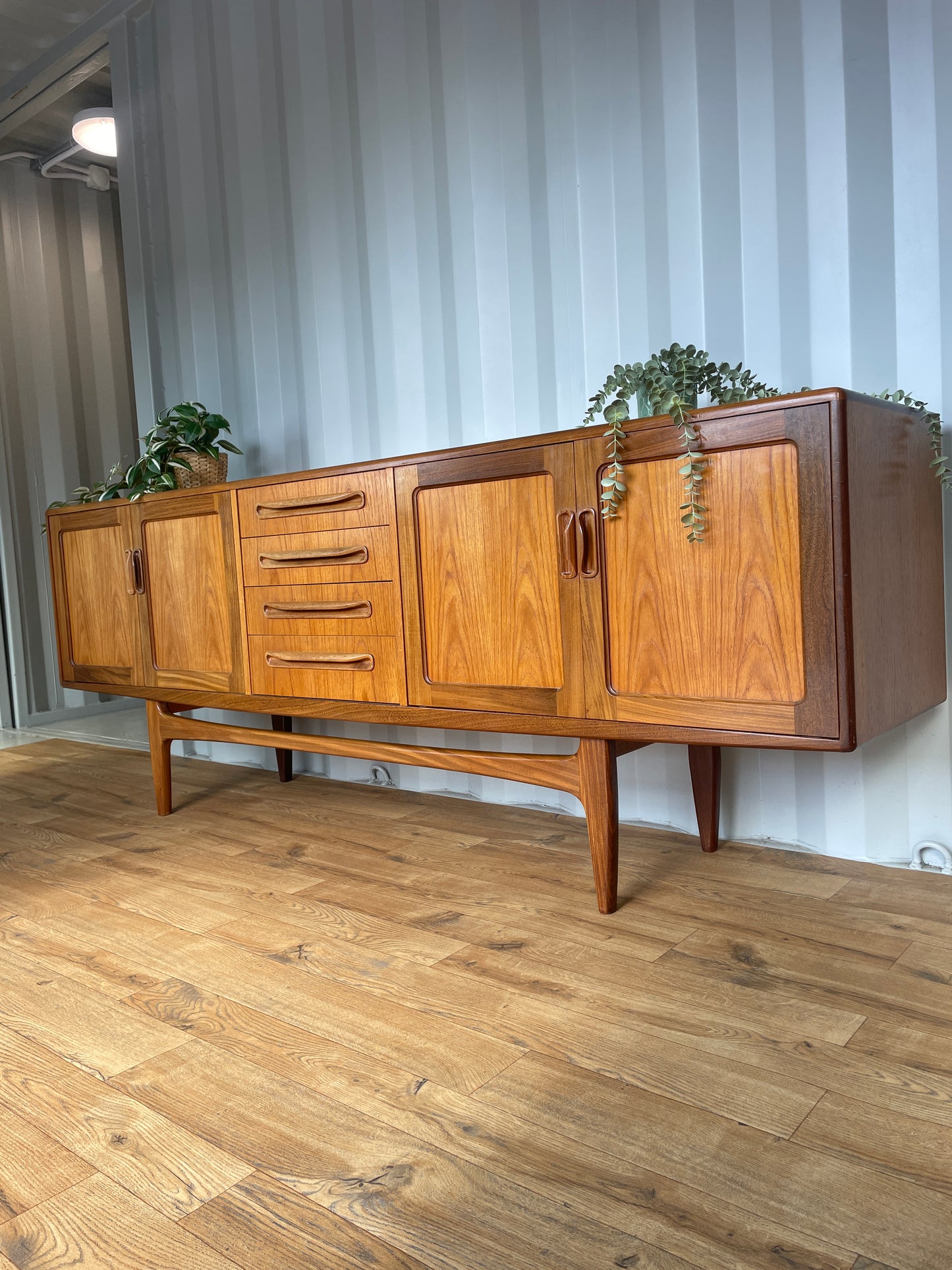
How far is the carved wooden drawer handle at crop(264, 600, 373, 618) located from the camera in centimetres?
185

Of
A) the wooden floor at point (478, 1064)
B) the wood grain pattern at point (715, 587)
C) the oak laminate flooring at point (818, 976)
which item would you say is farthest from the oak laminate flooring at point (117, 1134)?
the wood grain pattern at point (715, 587)

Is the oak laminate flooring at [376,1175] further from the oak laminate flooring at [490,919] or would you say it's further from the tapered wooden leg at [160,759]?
the tapered wooden leg at [160,759]

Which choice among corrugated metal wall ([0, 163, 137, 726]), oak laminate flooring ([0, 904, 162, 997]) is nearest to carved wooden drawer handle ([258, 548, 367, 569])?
oak laminate flooring ([0, 904, 162, 997])

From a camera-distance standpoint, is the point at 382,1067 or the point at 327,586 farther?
the point at 327,586

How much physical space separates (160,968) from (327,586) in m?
0.79

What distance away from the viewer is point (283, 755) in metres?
2.68

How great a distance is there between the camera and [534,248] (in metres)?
2.09

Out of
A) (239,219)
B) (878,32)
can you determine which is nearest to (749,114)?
(878,32)

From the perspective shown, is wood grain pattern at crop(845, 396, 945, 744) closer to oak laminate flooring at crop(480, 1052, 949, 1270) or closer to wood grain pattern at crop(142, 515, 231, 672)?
oak laminate flooring at crop(480, 1052, 949, 1270)

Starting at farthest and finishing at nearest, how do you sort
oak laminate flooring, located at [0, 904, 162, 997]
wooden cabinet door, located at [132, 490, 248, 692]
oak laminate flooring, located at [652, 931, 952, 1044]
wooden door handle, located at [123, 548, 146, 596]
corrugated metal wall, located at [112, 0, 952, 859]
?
wooden door handle, located at [123, 548, 146, 596] → wooden cabinet door, located at [132, 490, 248, 692] → corrugated metal wall, located at [112, 0, 952, 859] → oak laminate flooring, located at [0, 904, 162, 997] → oak laminate flooring, located at [652, 931, 952, 1044]

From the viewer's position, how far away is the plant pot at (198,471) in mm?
2387

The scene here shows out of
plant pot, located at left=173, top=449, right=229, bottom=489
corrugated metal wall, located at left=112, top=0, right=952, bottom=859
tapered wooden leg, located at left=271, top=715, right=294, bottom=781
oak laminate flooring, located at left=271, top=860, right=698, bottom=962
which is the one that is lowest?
oak laminate flooring, located at left=271, top=860, right=698, bottom=962

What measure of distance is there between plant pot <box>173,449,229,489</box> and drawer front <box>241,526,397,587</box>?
1.44ft

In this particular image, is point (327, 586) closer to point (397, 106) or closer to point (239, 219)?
point (397, 106)
